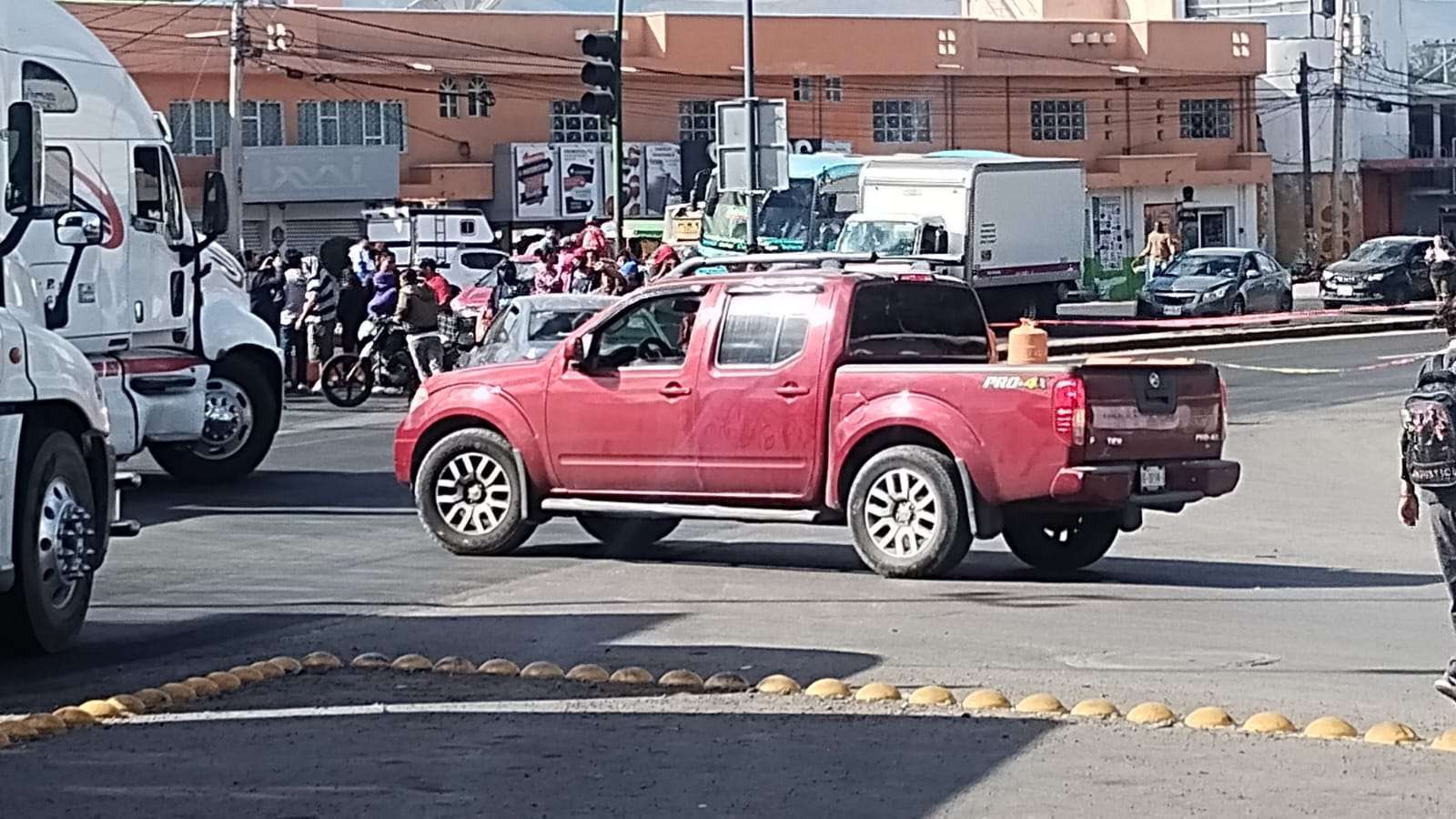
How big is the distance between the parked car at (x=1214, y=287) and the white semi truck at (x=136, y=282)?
2540 cm

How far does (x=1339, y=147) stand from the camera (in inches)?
2776

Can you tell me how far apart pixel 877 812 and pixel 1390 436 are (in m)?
16.8

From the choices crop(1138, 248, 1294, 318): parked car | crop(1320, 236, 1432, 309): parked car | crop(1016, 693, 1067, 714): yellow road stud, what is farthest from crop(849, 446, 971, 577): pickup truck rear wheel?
crop(1320, 236, 1432, 309): parked car

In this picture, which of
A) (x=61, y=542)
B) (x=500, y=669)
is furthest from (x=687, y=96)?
(x=500, y=669)

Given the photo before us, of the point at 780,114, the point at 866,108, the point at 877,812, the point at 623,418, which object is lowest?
the point at 877,812

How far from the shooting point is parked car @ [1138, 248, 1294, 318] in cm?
4253

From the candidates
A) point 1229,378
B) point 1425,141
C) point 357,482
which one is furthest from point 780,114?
point 1425,141

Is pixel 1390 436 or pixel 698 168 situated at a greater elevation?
pixel 698 168

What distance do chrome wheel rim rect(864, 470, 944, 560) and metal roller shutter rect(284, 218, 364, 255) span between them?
1867 inches

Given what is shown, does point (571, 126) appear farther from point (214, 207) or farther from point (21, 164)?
point (21, 164)

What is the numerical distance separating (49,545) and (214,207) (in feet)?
29.8

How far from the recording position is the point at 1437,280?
9492mm

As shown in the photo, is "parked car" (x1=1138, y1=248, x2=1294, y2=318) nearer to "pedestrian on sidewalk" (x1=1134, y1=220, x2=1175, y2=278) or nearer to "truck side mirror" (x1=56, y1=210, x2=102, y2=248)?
"pedestrian on sidewalk" (x1=1134, y1=220, x2=1175, y2=278)

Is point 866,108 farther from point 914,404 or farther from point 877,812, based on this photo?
point 877,812
